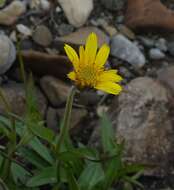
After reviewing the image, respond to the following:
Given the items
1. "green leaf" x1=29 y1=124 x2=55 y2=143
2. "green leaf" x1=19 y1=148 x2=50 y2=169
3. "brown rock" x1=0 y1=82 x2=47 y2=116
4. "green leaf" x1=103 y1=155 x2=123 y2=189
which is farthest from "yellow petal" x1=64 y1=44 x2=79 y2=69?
"brown rock" x1=0 y1=82 x2=47 y2=116

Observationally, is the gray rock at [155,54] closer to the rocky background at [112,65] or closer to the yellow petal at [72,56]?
the rocky background at [112,65]

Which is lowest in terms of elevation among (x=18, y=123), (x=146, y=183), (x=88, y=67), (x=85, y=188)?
(x=146, y=183)

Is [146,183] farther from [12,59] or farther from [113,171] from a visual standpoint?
[12,59]

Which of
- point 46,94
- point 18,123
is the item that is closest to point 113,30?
point 46,94

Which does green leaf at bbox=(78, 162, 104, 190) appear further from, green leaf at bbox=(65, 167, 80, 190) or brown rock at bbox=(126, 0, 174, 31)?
brown rock at bbox=(126, 0, 174, 31)

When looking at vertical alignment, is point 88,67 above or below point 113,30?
above

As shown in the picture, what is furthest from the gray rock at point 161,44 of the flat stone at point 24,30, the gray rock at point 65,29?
the flat stone at point 24,30
